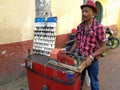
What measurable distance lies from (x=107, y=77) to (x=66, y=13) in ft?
7.37

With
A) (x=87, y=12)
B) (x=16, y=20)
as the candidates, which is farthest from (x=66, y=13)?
(x=87, y=12)

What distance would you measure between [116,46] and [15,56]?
491 centimetres

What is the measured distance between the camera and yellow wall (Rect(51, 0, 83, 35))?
5.42 metres

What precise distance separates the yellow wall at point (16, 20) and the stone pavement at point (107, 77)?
96 centimetres

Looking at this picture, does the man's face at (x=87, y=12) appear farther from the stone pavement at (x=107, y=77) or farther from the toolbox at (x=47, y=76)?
the stone pavement at (x=107, y=77)

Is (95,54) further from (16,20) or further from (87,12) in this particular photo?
(16,20)

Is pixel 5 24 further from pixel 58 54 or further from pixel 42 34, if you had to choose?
pixel 58 54

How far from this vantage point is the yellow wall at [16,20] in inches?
156

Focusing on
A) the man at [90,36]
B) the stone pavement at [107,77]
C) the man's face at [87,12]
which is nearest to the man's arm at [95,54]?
the man at [90,36]

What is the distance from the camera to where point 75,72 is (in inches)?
104

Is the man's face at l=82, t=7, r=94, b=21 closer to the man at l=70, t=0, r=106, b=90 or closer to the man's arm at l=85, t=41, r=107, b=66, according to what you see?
the man at l=70, t=0, r=106, b=90

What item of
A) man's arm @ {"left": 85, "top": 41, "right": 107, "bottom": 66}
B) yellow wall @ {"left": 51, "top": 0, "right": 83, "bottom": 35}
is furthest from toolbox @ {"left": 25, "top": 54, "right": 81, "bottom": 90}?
yellow wall @ {"left": 51, "top": 0, "right": 83, "bottom": 35}

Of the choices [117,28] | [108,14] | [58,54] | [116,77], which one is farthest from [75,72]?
[117,28]

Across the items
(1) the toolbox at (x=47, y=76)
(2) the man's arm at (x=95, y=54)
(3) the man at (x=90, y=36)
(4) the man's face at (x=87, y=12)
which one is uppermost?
(4) the man's face at (x=87, y=12)
